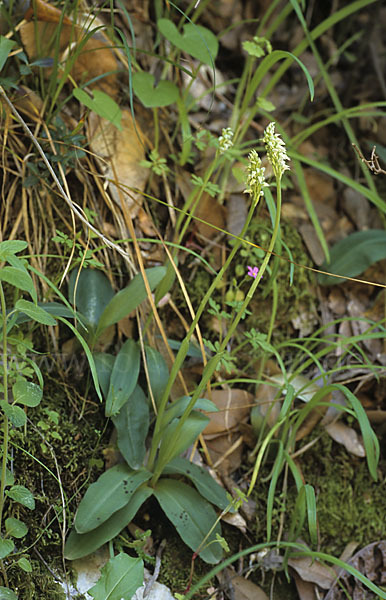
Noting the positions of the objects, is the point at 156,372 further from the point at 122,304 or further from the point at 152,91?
the point at 152,91

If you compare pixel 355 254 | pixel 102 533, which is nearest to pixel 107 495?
pixel 102 533

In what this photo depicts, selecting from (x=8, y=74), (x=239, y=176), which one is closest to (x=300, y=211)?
(x=239, y=176)

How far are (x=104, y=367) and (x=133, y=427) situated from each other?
0.58ft

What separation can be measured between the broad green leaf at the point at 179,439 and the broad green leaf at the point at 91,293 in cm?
37

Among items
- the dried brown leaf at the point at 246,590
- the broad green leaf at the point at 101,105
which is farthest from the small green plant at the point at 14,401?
the broad green leaf at the point at 101,105

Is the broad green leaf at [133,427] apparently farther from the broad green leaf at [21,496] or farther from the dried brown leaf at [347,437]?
the dried brown leaf at [347,437]

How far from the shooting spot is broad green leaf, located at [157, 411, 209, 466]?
4.30 feet

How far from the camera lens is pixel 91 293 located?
5.02 ft

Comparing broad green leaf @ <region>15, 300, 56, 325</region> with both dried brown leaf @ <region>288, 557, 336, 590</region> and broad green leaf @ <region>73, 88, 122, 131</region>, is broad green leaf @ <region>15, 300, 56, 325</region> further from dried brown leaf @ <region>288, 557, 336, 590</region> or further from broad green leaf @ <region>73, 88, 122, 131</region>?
dried brown leaf @ <region>288, 557, 336, 590</region>

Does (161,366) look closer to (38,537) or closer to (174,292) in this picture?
(174,292)

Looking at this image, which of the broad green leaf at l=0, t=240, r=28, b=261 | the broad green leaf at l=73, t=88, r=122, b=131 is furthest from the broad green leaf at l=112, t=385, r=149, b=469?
the broad green leaf at l=73, t=88, r=122, b=131

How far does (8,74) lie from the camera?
169 centimetres

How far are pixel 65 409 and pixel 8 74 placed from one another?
1.04 m

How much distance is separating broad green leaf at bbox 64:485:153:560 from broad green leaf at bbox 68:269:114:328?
1.56 feet
